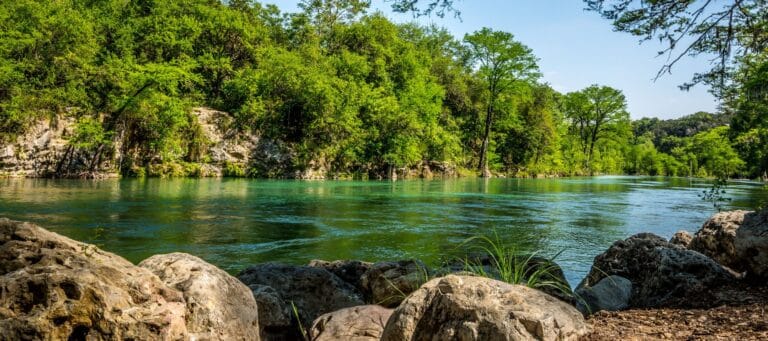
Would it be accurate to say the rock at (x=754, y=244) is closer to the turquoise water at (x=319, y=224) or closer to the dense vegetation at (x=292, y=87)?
the turquoise water at (x=319, y=224)

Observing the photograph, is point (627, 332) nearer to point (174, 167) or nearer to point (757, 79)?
point (757, 79)

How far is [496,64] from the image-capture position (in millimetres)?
55031

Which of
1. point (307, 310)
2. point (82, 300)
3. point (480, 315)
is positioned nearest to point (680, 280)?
point (480, 315)

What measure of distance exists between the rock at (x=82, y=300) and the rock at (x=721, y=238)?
618 centimetres

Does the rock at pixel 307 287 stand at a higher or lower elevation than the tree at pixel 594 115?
lower

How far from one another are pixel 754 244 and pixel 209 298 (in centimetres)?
491

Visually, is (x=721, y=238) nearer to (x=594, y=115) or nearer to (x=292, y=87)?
(x=292, y=87)

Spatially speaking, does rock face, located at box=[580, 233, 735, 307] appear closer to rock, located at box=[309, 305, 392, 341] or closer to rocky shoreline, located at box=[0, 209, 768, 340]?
rocky shoreline, located at box=[0, 209, 768, 340]

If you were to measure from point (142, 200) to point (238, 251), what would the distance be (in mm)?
9074

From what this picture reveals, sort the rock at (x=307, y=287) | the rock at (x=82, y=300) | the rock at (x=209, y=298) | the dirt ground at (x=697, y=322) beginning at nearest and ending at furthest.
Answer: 1. the rock at (x=82, y=300)
2. the rock at (x=209, y=298)
3. the dirt ground at (x=697, y=322)
4. the rock at (x=307, y=287)

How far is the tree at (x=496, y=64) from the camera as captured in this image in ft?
177

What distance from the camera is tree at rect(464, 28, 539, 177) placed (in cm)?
5397

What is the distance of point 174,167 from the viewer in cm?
3234

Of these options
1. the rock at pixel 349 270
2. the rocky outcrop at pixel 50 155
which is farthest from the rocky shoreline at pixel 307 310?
the rocky outcrop at pixel 50 155
